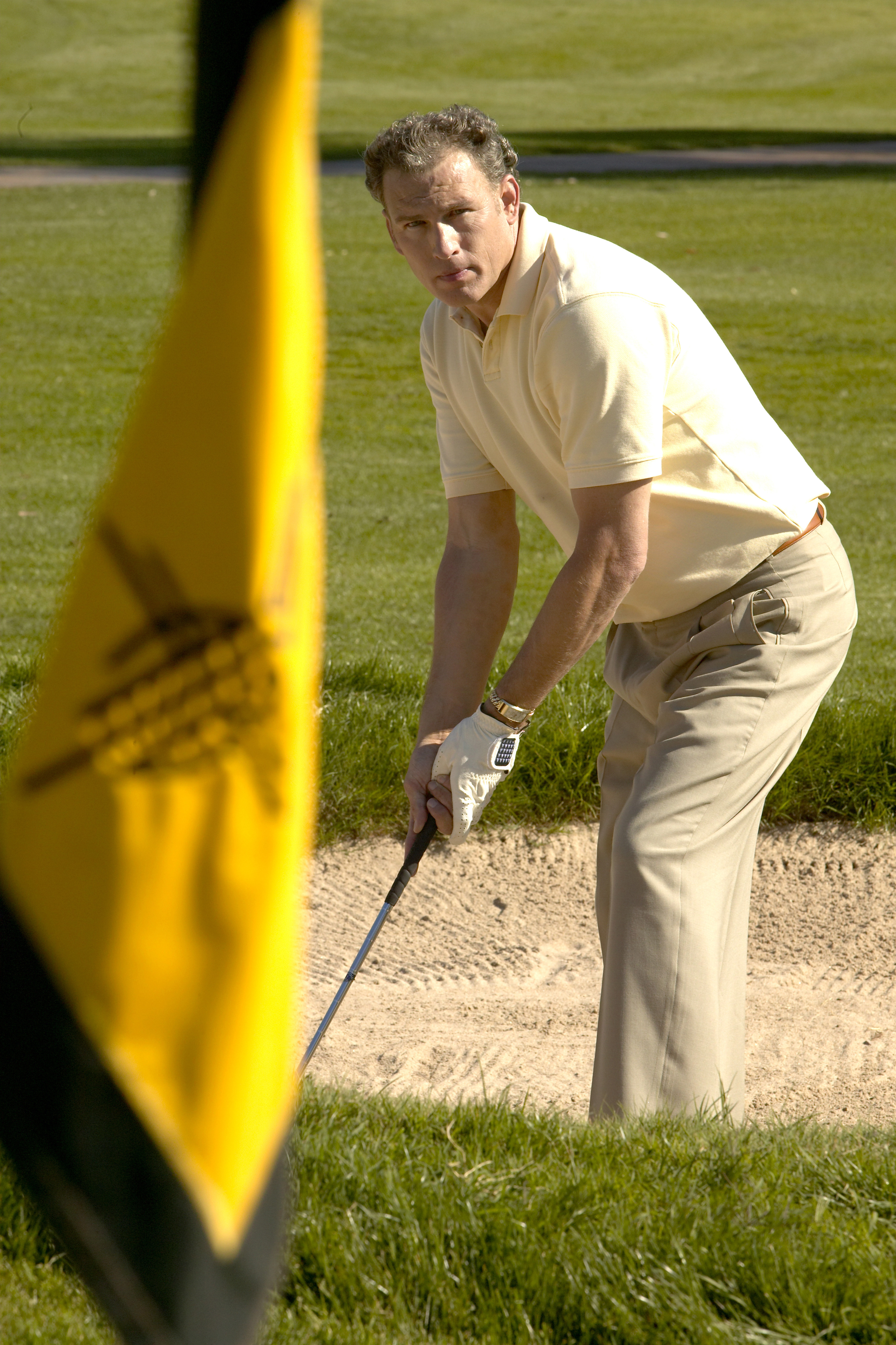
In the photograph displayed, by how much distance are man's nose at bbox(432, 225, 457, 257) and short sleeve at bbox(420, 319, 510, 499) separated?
512 mm

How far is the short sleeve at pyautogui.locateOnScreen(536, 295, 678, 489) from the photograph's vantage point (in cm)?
279

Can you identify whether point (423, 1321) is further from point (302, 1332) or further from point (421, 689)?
point (421, 689)

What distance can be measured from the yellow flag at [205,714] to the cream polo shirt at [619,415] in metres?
1.77

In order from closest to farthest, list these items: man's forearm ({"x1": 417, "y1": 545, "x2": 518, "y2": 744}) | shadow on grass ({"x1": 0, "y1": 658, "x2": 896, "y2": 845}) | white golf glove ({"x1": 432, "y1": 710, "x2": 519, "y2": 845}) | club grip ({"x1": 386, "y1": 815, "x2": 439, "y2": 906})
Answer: white golf glove ({"x1": 432, "y1": 710, "x2": 519, "y2": 845}), club grip ({"x1": 386, "y1": 815, "x2": 439, "y2": 906}), man's forearm ({"x1": 417, "y1": 545, "x2": 518, "y2": 744}), shadow on grass ({"x1": 0, "y1": 658, "x2": 896, "y2": 845})

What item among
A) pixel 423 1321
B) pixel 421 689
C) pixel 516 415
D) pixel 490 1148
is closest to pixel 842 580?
pixel 516 415

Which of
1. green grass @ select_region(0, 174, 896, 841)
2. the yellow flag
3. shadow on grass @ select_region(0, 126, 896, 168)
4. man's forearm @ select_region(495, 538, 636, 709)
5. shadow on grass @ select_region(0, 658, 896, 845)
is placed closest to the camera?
the yellow flag

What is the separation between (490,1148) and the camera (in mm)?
2709

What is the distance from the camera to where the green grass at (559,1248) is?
7.32 feet

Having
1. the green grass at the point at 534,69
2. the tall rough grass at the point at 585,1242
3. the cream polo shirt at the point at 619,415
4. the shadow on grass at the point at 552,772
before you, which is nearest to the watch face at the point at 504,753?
the cream polo shirt at the point at 619,415

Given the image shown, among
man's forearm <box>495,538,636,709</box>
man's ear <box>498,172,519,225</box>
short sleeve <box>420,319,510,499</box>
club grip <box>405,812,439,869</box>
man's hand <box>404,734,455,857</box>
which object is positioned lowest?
club grip <box>405,812,439,869</box>

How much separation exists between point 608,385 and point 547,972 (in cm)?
213

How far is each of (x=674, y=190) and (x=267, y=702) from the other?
2288 cm

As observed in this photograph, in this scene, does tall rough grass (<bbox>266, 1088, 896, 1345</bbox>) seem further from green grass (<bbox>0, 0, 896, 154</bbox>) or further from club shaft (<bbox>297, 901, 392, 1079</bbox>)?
green grass (<bbox>0, 0, 896, 154</bbox>)

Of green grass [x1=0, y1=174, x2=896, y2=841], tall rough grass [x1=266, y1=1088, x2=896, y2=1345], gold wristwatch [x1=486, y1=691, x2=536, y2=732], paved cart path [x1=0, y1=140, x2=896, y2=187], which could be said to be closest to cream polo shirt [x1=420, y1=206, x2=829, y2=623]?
gold wristwatch [x1=486, y1=691, x2=536, y2=732]
